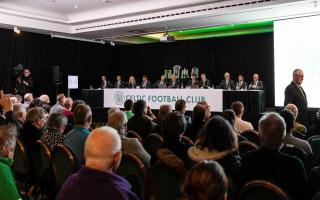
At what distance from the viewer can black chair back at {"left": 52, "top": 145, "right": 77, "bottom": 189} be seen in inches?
109

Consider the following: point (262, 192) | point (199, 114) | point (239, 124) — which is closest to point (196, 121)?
point (199, 114)

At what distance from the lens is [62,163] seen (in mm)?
2877

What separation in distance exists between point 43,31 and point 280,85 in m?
7.83

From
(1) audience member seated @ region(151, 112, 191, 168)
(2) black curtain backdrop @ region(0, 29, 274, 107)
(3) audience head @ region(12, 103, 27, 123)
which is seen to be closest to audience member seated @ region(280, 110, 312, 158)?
(1) audience member seated @ region(151, 112, 191, 168)

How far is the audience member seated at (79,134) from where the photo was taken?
310cm

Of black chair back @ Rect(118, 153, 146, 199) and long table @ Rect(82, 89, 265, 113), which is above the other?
long table @ Rect(82, 89, 265, 113)

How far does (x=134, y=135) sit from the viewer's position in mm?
3898

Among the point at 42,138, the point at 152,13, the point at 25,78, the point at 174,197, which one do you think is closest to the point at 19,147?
the point at 42,138

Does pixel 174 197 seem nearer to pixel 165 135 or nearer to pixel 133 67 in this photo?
pixel 165 135

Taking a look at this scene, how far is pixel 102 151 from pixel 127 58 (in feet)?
45.1

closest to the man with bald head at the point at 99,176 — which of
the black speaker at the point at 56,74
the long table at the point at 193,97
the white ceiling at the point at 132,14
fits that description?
the white ceiling at the point at 132,14

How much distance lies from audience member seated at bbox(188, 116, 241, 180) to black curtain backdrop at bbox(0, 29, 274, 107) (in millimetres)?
9638

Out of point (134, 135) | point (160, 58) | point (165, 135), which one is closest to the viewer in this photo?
point (165, 135)

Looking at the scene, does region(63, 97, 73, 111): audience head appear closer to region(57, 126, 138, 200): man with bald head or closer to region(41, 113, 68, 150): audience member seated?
region(41, 113, 68, 150): audience member seated
